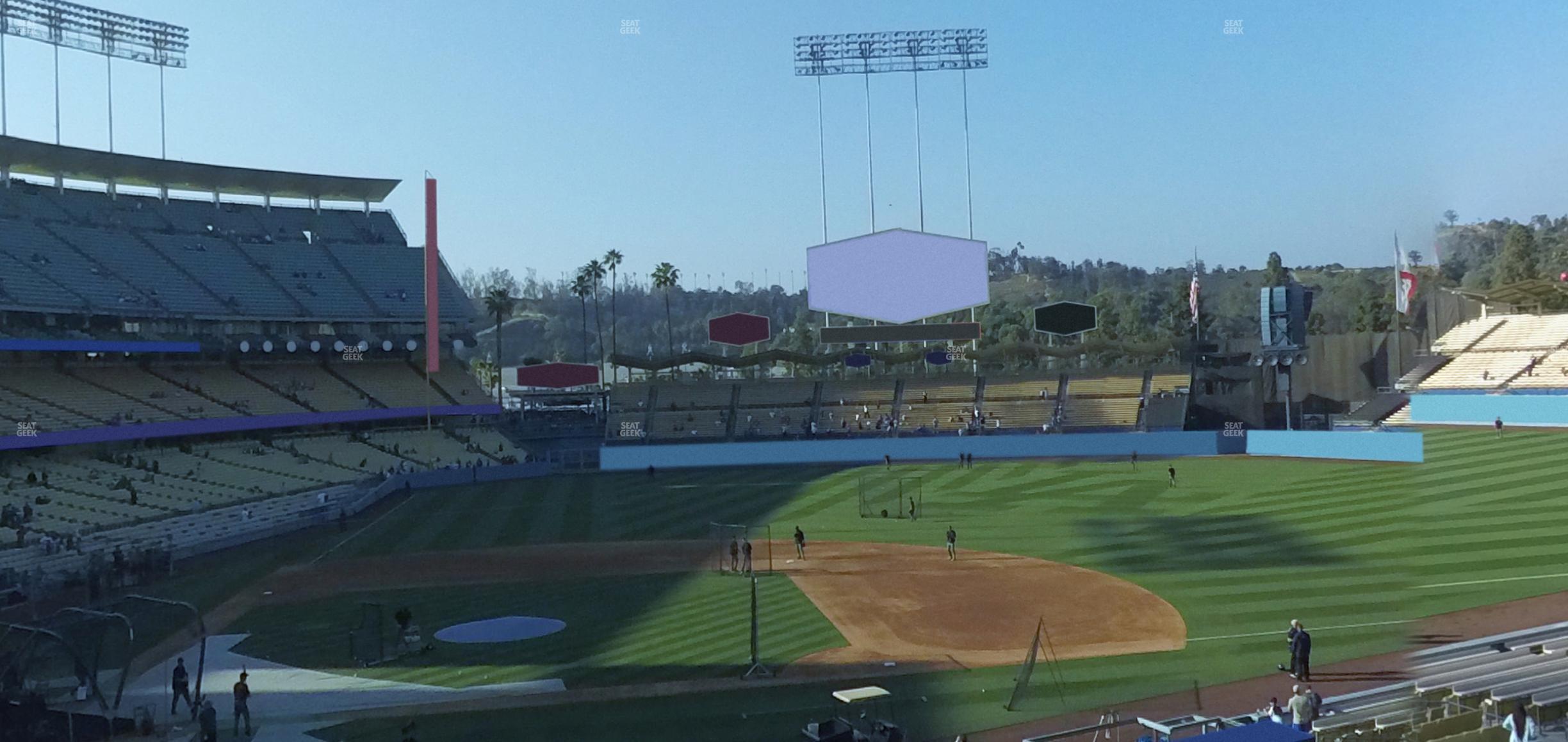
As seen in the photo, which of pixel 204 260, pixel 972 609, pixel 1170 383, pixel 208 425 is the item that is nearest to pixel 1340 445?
pixel 1170 383

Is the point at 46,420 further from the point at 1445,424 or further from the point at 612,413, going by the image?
the point at 1445,424

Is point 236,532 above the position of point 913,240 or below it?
below

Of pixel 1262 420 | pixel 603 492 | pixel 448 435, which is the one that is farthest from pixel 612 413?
pixel 1262 420

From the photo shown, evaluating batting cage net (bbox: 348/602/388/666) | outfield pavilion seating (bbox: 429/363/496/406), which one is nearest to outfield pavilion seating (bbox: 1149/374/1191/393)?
outfield pavilion seating (bbox: 429/363/496/406)

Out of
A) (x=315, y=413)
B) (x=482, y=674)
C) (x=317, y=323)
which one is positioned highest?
(x=317, y=323)

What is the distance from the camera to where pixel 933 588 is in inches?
1204

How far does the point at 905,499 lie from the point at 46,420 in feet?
127

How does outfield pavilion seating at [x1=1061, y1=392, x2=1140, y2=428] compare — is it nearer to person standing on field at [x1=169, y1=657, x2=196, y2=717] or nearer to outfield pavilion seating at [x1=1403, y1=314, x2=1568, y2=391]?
outfield pavilion seating at [x1=1403, y1=314, x2=1568, y2=391]

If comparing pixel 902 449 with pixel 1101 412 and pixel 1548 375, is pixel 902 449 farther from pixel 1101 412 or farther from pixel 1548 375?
pixel 1548 375

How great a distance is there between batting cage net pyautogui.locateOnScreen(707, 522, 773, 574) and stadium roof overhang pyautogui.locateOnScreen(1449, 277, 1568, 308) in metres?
52.1

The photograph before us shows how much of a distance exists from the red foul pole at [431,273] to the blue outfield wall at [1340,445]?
155ft

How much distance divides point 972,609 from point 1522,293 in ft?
190

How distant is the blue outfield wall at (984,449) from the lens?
189 ft

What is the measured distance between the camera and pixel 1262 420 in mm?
69438
